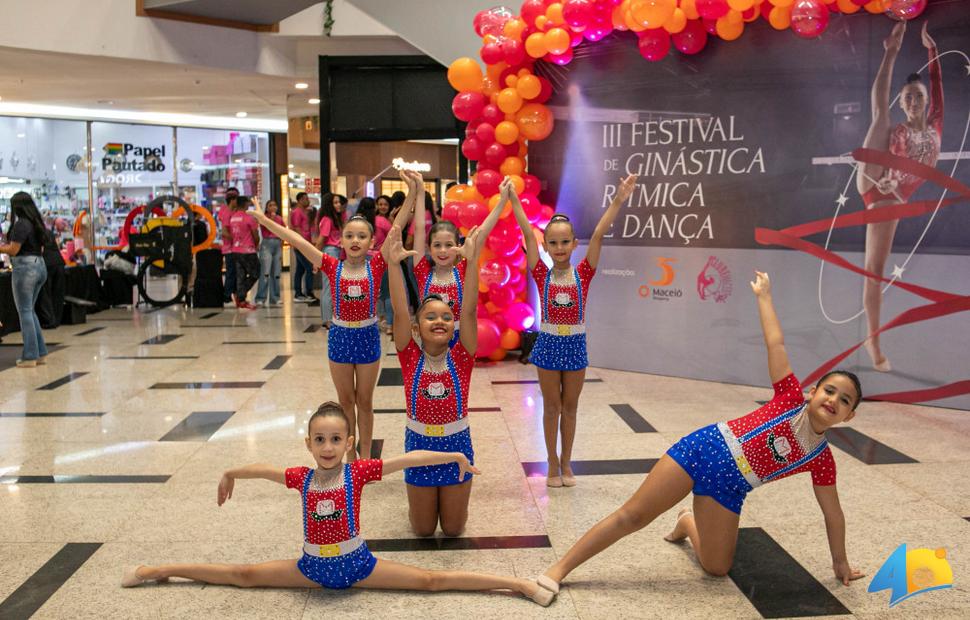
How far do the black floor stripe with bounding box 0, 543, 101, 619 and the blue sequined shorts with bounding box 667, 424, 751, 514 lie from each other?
6.80 ft

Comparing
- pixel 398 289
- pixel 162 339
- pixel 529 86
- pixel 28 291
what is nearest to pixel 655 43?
pixel 529 86

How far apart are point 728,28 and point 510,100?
5.33ft

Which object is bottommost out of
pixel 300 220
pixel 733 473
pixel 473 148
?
pixel 733 473

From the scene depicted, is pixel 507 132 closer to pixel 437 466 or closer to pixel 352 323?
pixel 352 323

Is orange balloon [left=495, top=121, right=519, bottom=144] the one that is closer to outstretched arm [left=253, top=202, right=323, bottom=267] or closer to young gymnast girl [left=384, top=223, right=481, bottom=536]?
outstretched arm [left=253, top=202, right=323, bottom=267]

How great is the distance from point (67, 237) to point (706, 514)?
15.7m

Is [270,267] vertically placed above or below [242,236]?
below

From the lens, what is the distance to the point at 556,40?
19.8 ft

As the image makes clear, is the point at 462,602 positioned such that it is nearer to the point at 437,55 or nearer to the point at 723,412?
the point at 723,412

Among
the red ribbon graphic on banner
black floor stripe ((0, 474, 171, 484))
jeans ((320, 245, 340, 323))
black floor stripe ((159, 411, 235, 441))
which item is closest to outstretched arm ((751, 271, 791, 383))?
Answer: black floor stripe ((0, 474, 171, 484))

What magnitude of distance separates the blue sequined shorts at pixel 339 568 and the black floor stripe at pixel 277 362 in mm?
4306

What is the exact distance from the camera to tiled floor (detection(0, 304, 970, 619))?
2732mm

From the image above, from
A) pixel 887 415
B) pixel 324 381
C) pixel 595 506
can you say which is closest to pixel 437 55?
pixel 324 381

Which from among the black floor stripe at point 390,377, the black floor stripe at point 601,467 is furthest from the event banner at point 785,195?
the black floor stripe at point 601,467
